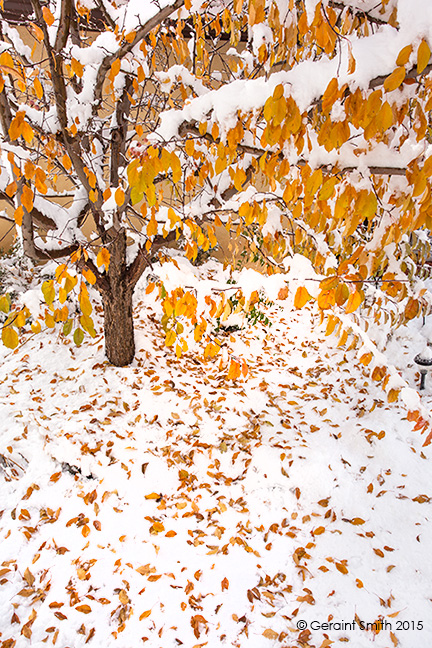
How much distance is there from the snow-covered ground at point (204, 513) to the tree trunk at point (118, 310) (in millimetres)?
248

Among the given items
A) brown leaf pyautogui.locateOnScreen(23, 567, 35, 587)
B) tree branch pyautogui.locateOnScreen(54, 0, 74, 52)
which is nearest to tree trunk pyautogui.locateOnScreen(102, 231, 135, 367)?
tree branch pyautogui.locateOnScreen(54, 0, 74, 52)

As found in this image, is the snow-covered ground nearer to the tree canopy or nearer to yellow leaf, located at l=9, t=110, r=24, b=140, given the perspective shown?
the tree canopy

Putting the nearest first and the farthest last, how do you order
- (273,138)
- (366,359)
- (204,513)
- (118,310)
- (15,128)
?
(273,138) < (15,128) < (366,359) < (204,513) < (118,310)

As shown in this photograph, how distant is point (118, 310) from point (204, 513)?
2309 millimetres

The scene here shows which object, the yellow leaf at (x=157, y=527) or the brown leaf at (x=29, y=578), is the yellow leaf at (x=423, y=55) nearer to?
the yellow leaf at (x=157, y=527)

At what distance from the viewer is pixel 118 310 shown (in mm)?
4047

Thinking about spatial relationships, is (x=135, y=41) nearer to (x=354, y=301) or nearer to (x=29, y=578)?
(x=354, y=301)

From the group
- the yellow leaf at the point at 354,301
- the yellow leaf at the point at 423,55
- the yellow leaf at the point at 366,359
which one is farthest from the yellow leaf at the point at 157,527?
the yellow leaf at the point at 423,55

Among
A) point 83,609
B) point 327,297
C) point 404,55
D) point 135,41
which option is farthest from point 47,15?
point 83,609

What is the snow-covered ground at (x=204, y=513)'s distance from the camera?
217 centimetres

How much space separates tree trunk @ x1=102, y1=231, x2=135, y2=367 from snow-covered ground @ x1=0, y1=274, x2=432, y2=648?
9.7 inches

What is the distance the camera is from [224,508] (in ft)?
9.47

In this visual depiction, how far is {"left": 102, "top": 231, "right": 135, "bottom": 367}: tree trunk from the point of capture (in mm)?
3693

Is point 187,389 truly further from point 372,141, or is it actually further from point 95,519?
point 372,141
